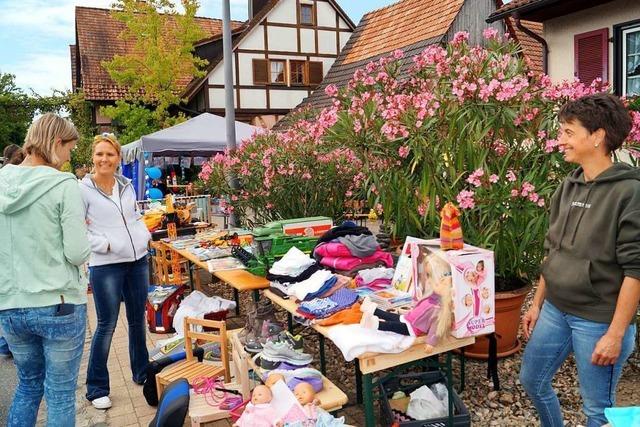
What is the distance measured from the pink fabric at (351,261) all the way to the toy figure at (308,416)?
124 centimetres

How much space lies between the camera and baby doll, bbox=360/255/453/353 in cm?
281

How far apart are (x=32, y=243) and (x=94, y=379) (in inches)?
64.9

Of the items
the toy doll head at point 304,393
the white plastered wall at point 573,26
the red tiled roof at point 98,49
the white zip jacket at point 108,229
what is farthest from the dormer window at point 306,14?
the toy doll head at point 304,393

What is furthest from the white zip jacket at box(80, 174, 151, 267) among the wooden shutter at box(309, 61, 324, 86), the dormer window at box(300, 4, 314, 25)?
the dormer window at box(300, 4, 314, 25)

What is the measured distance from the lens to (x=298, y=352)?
3.28 m

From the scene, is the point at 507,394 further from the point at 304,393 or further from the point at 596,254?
the point at 596,254

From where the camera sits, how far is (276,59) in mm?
20875

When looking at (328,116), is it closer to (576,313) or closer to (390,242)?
(390,242)

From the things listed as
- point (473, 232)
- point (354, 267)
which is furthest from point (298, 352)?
point (473, 232)

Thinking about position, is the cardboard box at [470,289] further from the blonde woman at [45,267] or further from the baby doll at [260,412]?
the blonde woman at [45,267]

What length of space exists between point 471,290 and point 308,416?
1021 mm

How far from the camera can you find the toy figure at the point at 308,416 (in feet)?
8.44

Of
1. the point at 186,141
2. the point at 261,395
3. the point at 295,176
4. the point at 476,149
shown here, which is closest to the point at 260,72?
the point at 186,141

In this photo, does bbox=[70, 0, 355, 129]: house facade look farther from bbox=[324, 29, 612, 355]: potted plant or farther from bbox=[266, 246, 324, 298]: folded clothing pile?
bbox=[266, 246, 324, 298]: folded clothing pile
